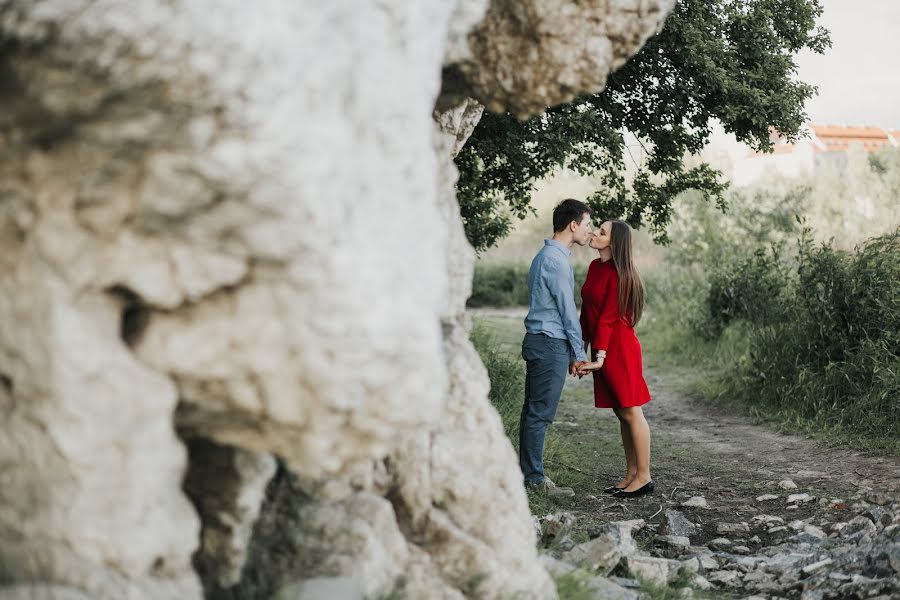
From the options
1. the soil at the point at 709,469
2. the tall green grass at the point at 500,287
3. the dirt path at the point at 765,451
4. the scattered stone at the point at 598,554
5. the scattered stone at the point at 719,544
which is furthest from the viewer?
the tall green grass at the point at 500,287

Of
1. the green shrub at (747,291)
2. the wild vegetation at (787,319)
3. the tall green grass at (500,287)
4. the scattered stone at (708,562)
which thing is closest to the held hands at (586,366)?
the scattered stone at (708,562)

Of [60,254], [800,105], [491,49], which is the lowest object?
[60,254]

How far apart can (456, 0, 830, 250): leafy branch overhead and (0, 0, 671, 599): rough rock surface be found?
5861mm

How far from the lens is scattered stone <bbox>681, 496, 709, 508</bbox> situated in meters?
6.50

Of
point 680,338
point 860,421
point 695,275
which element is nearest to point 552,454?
point 860,421

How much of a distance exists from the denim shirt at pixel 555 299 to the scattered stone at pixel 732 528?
1.50 metres

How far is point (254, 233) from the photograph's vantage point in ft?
7.40

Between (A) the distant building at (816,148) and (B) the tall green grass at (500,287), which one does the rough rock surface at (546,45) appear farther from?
(A) the distant building at (816,148)

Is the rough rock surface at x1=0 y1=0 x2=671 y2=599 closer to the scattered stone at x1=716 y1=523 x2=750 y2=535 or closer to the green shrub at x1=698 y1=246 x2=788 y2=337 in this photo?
the scattered stone at x1=716 y1=523 x2=750 y2=535

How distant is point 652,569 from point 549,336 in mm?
2223

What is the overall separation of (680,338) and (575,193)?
1262 inches

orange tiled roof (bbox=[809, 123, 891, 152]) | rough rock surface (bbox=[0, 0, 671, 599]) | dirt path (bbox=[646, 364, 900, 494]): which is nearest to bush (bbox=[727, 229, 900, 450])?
dirt path (bbox=[646, 364, 900, 494])

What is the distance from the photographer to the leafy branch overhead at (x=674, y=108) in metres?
8.53

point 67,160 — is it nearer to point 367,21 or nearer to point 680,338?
point 367,21
